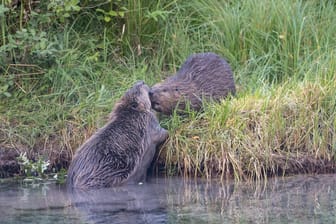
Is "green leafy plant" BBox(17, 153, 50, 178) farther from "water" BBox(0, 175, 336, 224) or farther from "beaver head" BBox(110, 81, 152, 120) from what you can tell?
"beaver head" BBox(110, 81, 152, 120)

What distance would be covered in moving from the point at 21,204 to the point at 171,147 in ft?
4.32

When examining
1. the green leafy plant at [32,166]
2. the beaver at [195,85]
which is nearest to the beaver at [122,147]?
the beaver at [195,85]

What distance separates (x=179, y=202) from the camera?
6137 mm

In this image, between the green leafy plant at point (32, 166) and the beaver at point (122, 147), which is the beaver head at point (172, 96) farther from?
the green leafy plant at point (32, 166)

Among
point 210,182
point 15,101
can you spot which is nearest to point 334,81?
point 210,182

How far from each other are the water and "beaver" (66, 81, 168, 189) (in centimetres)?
12

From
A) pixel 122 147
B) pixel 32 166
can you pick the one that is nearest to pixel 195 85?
pixel 122 147

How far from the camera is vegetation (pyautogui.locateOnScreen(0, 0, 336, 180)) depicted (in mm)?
6930

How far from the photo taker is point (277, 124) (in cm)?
700

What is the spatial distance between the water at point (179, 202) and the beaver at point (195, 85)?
72 centimetres

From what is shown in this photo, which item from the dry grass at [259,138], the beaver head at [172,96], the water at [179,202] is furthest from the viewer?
the beaver head at [172,96]

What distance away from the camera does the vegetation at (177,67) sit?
6.93 m

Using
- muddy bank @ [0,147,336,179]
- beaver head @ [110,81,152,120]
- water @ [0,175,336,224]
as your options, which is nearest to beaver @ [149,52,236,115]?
beaver head @ [110,81,152,120]

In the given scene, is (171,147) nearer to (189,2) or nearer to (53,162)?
(53,162)
